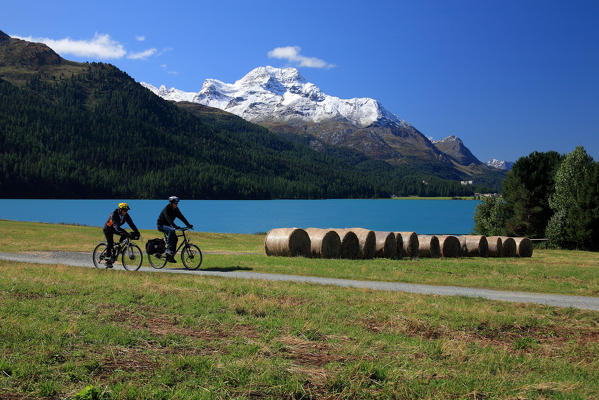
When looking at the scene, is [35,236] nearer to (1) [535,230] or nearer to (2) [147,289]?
(2) [147,289]

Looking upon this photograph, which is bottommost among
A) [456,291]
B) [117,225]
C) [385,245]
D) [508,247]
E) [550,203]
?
[456,291]

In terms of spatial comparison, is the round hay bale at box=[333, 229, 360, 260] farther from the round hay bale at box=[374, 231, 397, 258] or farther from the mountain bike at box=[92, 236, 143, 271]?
the mountain bike at box=[92, 236, 143, 271]

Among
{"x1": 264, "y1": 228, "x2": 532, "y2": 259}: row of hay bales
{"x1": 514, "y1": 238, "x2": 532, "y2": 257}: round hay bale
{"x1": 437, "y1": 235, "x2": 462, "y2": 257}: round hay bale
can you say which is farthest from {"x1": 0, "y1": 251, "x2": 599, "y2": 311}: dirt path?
{"x1": 514, "y1": 238, "x2": 532, "y2": 257}: round hay bale

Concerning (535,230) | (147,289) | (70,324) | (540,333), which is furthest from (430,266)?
(535,230)

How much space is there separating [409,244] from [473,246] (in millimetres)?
6790

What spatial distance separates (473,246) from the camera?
114ft

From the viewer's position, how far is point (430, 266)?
24453 mm

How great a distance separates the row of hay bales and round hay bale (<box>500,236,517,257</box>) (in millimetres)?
2035

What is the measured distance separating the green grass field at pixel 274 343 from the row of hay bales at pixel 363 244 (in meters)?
12.2

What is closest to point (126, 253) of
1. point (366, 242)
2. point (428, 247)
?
point (366, 242)

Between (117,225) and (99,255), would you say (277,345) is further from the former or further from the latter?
(99,255)

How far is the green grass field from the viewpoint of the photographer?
6.26m

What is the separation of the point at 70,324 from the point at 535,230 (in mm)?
65385

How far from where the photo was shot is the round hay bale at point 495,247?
3591 cm
